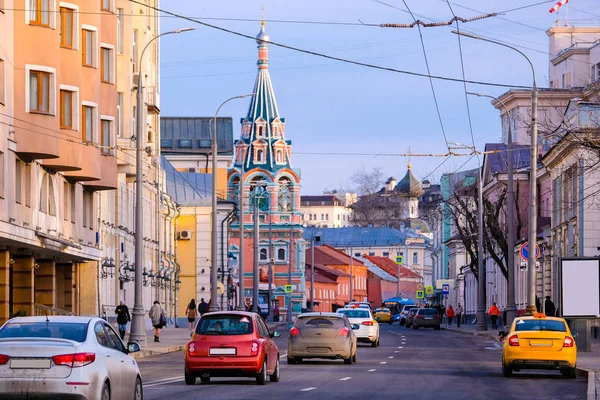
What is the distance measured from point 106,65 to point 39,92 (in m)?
8.89

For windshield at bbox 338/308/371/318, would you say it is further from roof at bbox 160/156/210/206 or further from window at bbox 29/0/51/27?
roof at bbox 160/156/210/206

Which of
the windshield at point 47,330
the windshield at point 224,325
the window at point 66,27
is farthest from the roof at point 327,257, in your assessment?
the windshield at point 47,330

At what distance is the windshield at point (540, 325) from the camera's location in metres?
28.0

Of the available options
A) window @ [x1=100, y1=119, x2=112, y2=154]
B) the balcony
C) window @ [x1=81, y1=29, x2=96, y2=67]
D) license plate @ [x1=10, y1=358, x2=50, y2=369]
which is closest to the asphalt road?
license plate @ [x1=10, y1=358, x2=50, y2=369]

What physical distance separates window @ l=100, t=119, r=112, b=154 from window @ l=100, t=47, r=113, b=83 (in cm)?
155

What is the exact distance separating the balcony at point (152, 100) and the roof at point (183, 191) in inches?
833

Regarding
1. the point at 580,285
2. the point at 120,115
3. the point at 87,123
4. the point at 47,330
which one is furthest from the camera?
the point at 120,115

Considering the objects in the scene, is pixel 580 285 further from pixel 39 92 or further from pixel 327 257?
pixel 327 257

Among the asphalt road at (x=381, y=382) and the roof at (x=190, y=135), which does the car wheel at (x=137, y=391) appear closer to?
the asphalt road at (x=381, y=382)

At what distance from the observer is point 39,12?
4075 centimetres

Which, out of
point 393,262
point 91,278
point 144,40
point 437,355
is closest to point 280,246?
point 393,262

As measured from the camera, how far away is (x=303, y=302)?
143 metres

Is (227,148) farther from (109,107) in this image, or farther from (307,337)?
(307,337)

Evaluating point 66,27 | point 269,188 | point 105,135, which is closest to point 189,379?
point 66,27
